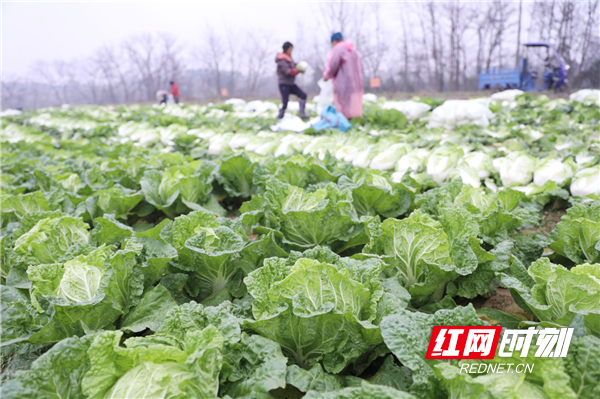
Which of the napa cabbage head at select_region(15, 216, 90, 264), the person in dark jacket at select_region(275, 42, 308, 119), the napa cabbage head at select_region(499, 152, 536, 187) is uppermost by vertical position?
the person in dark jacket at select_region(275, 42, 308, 119)

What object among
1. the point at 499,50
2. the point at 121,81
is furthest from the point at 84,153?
the point at 121,81

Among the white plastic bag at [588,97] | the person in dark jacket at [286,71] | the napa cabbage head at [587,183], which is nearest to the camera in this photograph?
the napa cabbage head at [587,183]

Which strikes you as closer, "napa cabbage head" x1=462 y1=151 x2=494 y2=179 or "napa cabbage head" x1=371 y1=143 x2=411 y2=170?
"napa cabbage head" x1=462 y1=151 x2=494 y2=179

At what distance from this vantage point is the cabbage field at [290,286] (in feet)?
5.11

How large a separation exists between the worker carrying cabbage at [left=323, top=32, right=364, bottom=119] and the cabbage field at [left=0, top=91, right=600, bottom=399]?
17.7ft

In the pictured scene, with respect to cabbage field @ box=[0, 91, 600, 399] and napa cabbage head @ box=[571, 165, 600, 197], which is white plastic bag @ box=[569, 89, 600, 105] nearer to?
napa cabbage head @ box=[571, 165, 600, 197]

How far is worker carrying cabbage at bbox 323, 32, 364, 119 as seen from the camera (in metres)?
9.34

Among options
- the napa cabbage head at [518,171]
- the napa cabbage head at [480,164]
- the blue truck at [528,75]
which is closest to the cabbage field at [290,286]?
the napa cabbage head at [518,171]

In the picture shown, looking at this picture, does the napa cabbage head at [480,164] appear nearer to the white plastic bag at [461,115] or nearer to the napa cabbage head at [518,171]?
the napa cabbage head at [518,171]

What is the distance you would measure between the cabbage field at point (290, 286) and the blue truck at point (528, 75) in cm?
1736

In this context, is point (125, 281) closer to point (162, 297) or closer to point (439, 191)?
point (162, 297)

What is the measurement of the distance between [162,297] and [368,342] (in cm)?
122

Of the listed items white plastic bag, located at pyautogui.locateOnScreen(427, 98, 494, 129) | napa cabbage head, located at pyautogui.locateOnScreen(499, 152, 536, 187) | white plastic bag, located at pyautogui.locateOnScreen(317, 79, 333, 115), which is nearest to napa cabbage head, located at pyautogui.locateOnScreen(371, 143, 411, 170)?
napa cabbage head, located at pyautogui.locateOnScreen(499, 152, 536, 187)

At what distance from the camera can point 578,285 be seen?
1922mm
